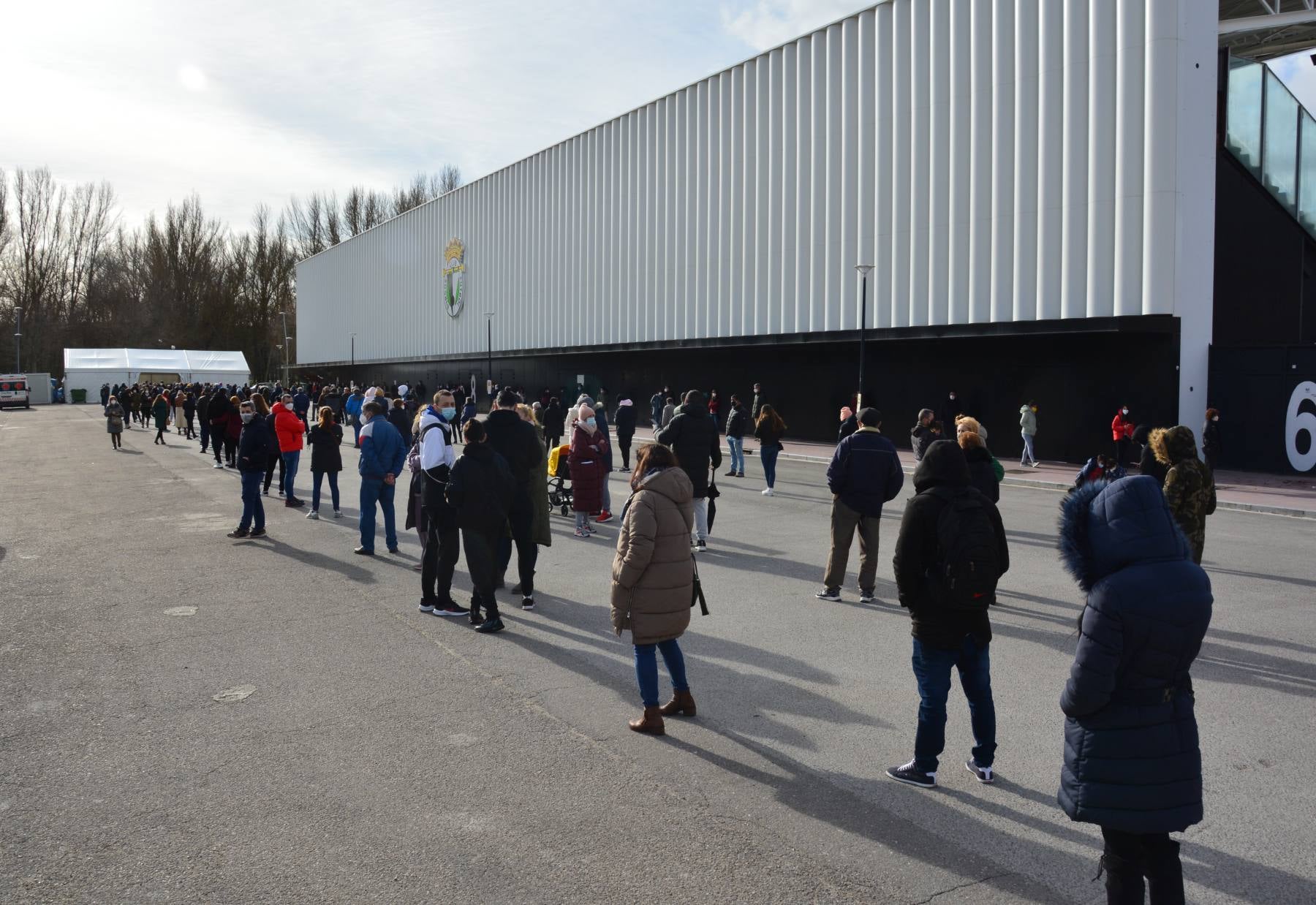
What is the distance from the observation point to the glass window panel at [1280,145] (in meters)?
25.3

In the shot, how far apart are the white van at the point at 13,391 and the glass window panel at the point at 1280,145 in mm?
73568

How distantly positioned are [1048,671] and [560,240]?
38.9 meters

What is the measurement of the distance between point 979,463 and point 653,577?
366cm

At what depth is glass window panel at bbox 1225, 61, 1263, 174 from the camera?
24.1 meters

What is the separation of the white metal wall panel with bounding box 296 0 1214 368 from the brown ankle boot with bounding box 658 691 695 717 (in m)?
19.4

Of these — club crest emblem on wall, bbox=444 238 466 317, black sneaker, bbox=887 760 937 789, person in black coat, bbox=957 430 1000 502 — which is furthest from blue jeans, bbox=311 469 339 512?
club crest emblem on wall, bbox=444 238 466 317

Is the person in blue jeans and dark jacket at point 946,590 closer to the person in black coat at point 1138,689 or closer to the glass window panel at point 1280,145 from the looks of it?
the person in black coat at point 1138,689

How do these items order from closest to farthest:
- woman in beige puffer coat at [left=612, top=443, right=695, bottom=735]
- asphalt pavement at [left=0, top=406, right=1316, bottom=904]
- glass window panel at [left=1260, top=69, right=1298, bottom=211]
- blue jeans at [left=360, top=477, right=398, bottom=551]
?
1. asphalt pavement at [left=0, top=406, right=1316, bottom=904]
2. woman in beige puffer coat at [left=612, top=443, right=695, bottom=735]
3. blue jeans at [left=360, top=477, right=398, bottom=551]
4. glass window panel at [left=1260, top=69, right=1298, bottom=211]

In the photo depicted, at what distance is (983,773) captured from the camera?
496cm

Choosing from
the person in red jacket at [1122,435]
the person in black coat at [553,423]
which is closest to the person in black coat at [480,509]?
A: the person in black coat at [553,423]

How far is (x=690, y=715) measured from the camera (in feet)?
19.5

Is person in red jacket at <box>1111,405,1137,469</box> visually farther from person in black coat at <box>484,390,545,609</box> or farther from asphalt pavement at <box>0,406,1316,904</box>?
person in black coat at <box>484,390,545,609</box>

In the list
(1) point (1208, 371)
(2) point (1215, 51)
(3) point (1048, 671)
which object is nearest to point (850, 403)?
(1) point (1208, 371)

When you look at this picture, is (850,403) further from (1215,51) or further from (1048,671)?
(1048,671)
